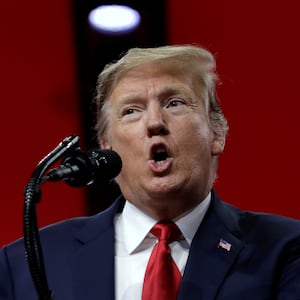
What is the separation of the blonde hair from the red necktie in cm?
30

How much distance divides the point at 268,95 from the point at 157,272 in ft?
2.48

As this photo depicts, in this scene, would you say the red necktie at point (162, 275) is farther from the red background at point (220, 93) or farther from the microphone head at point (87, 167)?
the red background at point (220, 93)

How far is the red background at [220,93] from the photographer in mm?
1910

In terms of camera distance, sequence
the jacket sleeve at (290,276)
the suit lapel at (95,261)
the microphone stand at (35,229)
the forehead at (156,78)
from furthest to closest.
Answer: the forehead at (156,78)
the suit lapel at (95,261)
the jacket sleeve at (290,276)
the microphone stand at (35,229)

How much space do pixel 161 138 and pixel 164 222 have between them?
173 mm

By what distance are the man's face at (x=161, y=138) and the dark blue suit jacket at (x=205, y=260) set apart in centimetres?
8

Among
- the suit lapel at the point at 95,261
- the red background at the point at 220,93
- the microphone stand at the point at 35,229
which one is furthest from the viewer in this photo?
the red background at the point at 220,93

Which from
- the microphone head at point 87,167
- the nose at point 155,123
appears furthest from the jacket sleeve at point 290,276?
the microphone head at point 87,167

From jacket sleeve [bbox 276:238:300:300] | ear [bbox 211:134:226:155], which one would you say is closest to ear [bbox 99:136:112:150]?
ear [bbox 211:134:226:155]

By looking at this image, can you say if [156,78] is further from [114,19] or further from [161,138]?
[114,19]

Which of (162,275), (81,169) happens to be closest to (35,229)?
(81,169)

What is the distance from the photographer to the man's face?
1401 millimetres

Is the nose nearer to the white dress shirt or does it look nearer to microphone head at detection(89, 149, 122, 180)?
the white dress shirt

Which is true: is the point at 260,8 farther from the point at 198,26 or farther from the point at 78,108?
the point at 78,108
